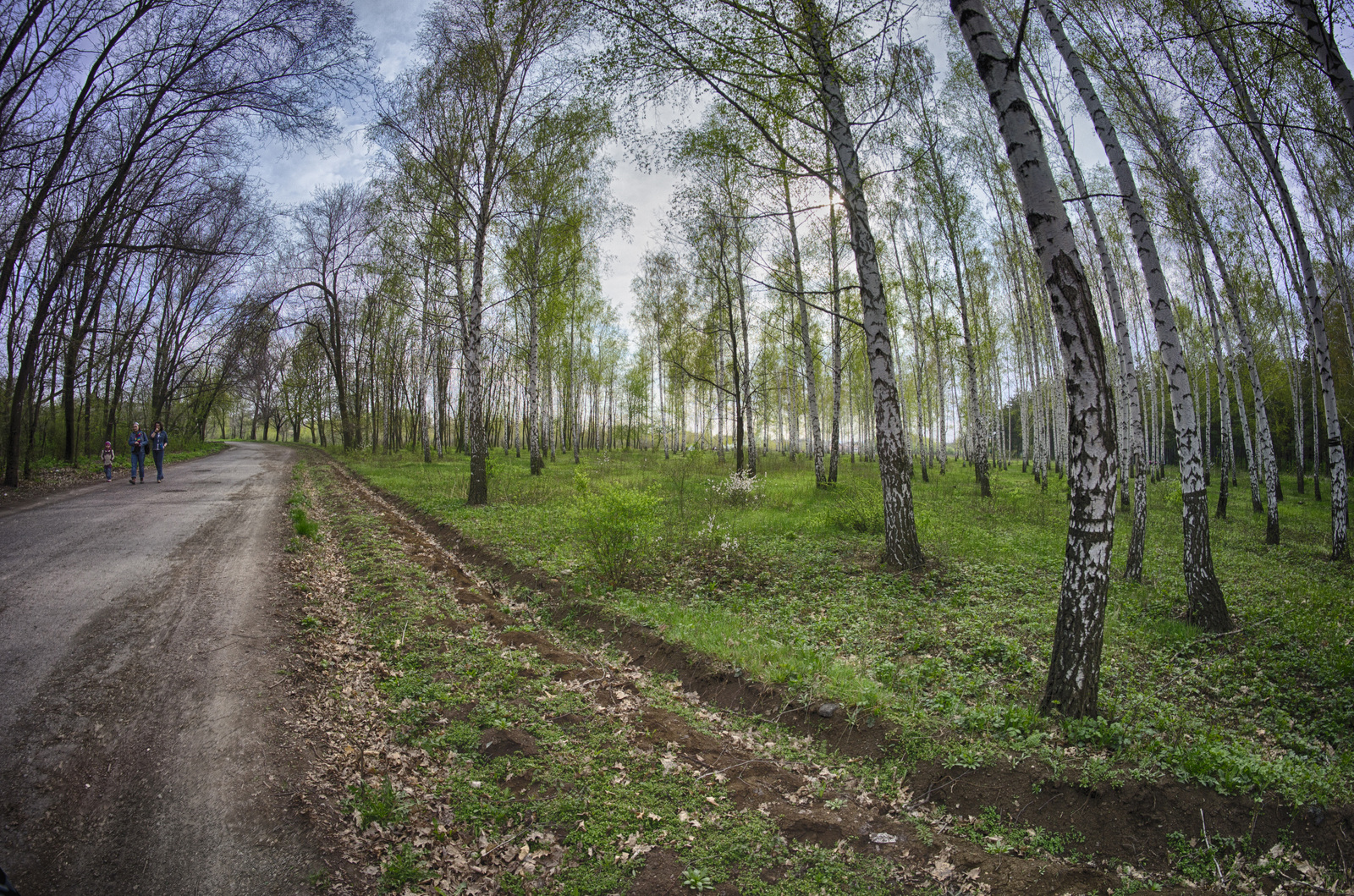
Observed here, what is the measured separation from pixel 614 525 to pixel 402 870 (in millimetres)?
4492

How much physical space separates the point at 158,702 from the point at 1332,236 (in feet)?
68.2

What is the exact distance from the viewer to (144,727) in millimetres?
3484

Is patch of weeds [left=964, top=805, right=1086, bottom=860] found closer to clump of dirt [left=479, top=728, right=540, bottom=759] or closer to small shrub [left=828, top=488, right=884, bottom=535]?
clump of dirt [left=479, top=728, right=540, bottom=759]

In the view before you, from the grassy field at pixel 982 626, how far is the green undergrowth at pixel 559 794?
1.30 m

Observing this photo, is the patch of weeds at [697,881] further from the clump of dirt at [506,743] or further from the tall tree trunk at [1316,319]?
the tall tree trunk at [1316,319]

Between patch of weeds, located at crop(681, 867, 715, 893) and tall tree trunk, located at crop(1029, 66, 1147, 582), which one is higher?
tall tree trunk, located at crop(1029, 66, 1147, 582)

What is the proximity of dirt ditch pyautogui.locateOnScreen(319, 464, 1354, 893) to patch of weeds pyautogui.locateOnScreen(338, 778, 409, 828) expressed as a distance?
4.72 feet

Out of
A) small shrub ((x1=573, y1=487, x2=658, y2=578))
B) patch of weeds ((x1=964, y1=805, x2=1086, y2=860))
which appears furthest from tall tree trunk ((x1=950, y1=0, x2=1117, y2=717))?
small shrub ((x1=573, y1=487, x2=658, y2=578))

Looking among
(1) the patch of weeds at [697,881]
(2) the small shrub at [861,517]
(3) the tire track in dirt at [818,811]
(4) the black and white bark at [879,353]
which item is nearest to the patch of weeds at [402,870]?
(3) the tire track in dirt at [818,811]

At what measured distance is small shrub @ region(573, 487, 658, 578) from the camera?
6914 mm

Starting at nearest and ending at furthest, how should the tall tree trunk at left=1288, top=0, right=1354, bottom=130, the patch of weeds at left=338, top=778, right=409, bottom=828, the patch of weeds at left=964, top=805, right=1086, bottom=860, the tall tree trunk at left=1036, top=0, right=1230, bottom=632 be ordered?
1. the patch of weeds at left=964, top=805, right=1086, bottom=860
2. the patch of weeds at left=338, top=778, right=409, bottom=828
3. the tall tree trunk at left=1288, top=0, right=1354, bottom=130
4. the tall tree trunk at left=1036, top=0, right=1230, bottom=632

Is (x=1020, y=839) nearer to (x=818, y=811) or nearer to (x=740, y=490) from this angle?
(x=818, y=811)

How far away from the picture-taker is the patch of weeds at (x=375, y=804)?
9.48 ft

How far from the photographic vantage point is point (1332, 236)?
11.4 metres
